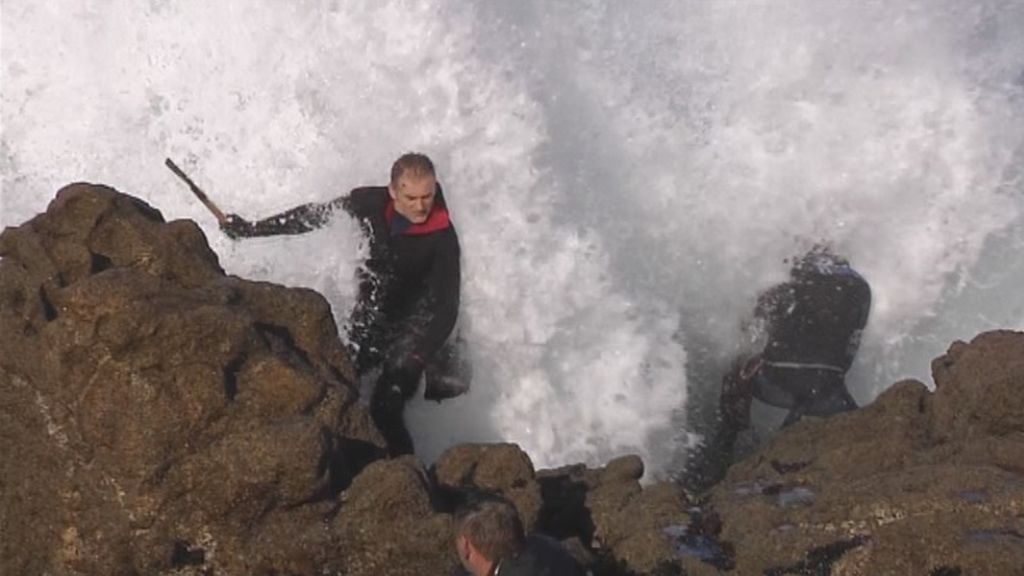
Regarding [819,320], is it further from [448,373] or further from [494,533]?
[494,533]

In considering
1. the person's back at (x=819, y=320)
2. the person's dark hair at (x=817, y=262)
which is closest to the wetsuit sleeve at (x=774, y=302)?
the person's back at (x=819, y=320)

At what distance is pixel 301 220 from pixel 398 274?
56cm

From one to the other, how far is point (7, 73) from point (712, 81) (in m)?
5.48

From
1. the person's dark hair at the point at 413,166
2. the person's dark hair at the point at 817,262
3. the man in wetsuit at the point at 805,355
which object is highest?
the person's dark hair at the point at 817,262

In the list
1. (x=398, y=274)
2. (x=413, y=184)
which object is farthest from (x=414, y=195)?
(x=398, y=274)

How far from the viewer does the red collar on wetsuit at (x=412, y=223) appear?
6.53 metres

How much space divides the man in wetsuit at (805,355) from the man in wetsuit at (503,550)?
12.4 ft

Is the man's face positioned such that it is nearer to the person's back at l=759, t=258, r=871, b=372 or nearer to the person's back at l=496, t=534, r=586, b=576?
the person's back at l=496, t=534, r=586, b=576

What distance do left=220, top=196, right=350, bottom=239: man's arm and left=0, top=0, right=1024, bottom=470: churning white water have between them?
1.53 meters

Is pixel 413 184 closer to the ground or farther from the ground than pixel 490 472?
farther from the ground

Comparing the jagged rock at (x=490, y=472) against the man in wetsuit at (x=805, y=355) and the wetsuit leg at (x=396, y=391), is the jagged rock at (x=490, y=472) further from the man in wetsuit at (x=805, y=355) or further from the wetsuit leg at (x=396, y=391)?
the man in wetsuit at (x=805, y=355)

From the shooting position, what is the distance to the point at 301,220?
6.62 m

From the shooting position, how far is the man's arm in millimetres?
6555

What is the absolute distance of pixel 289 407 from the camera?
5.13 m
